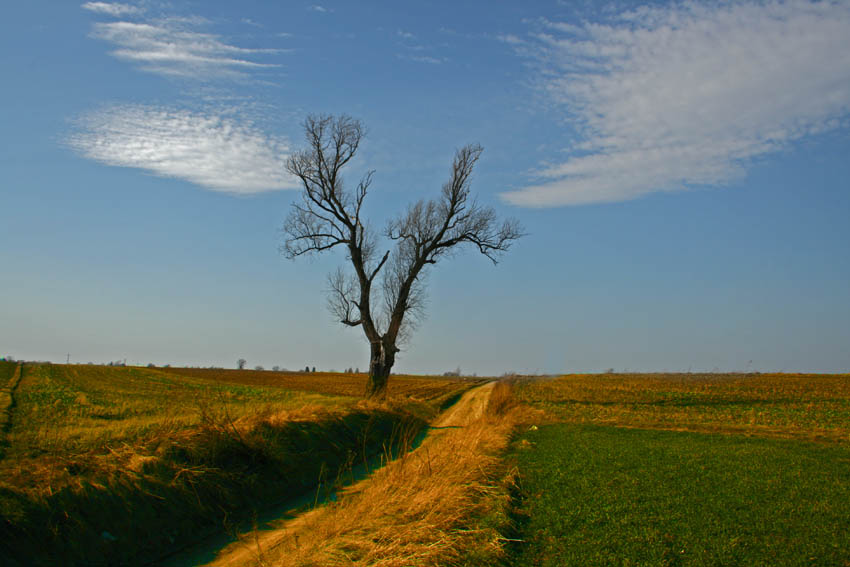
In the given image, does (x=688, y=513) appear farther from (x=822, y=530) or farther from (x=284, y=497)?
(x=284, y=497)

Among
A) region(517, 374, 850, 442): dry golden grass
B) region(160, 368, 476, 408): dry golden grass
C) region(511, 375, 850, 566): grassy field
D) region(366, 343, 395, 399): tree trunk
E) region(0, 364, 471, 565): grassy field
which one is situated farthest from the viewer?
region(160, 368, 476, 408): dry golden grass

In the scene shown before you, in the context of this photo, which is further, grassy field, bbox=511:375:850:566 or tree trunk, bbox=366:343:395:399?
tree trunk, bbox=366:343:395:399

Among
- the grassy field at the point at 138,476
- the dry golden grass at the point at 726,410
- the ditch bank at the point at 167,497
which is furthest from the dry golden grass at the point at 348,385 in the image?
the ditch bank at the point at 167,497

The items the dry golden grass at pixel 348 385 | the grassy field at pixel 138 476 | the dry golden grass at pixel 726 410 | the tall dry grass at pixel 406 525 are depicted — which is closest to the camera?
the tall dry grass at pixel 406 525

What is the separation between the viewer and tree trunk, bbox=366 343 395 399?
2671cm

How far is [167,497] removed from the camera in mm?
8453

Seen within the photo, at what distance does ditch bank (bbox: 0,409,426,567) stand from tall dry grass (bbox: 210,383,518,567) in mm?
1164

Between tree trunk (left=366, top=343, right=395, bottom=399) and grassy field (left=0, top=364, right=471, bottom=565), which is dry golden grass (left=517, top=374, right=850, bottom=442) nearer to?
tree trunk (left=366, top=343, right=395, bottom=399)

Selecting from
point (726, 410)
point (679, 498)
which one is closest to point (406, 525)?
point (679, 498)

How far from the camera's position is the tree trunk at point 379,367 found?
87.6ft

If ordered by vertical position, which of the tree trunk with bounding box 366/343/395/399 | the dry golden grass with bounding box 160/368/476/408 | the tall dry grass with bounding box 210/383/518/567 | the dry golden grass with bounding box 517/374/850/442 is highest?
the tree trunk with bounding box 366/343/395/399

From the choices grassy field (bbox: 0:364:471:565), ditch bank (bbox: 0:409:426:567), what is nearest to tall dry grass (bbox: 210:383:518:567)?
ditch bank (bbox: 0:409:426:567)

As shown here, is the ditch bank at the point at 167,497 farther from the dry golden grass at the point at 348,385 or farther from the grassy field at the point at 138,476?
the dry golden grass at the point at 348,385

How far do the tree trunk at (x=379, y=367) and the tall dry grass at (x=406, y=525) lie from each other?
1596 cm
